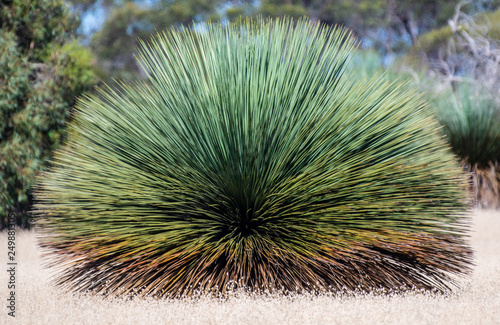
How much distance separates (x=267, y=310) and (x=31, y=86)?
26.6 ft

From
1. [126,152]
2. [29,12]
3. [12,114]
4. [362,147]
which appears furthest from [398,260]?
[29,12]

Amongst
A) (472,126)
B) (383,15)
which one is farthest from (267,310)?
(383,15)

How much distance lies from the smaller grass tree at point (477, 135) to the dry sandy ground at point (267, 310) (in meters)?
8.37

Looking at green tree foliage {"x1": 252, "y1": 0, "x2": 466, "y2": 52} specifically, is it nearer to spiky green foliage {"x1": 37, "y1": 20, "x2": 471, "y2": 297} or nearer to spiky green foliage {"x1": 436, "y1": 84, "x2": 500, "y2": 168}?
spiky green foliage {"x1": 436, "y1": 84, "x2": 500, "y2": 168}

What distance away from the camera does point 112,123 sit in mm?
5246

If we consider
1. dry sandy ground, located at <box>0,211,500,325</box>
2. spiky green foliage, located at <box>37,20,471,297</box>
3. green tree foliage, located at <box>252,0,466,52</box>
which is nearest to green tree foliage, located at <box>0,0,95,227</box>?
dry sandy ground, located at <box>0,211,500,325</box>

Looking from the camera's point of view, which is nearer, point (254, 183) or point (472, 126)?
point (254, 183)

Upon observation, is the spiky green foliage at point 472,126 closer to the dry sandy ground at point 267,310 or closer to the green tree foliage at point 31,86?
the dry sandy ground at point 267,310

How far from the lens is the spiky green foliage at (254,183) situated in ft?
16.1

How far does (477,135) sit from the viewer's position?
13.1 metres

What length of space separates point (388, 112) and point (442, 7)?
81.4 feet

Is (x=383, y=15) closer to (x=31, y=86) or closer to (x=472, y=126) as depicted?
(x=472, y=126)

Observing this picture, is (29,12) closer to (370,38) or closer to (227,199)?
(227,199)

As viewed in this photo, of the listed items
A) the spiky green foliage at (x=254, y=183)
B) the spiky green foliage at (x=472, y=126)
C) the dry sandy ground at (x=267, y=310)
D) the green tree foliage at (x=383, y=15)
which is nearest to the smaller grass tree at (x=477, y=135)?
the spiky green foliage at (x=472, y=126)
